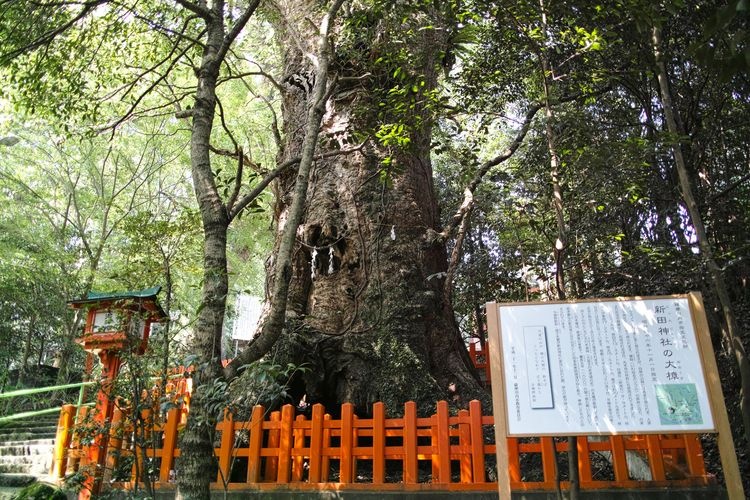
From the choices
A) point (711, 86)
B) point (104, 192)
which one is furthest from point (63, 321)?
point (711, 86)

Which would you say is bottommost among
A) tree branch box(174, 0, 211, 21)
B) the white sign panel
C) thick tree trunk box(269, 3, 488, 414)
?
the white sign panel

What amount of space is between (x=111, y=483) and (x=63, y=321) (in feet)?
28.4

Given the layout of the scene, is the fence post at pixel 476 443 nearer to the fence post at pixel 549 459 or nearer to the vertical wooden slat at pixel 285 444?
the fence post at pixel 549 459

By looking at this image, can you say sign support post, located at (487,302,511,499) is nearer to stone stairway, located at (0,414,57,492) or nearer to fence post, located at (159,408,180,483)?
fence post, located at (159,408,180,483)

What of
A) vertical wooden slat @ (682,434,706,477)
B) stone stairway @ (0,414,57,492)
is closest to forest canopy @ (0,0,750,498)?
vertical wooden slat @ (682,434,706,477)

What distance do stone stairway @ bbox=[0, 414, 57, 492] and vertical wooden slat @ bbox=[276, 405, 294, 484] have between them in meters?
4.54

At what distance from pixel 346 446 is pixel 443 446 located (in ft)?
2.53

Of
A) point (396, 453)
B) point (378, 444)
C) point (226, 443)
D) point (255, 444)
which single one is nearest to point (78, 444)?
point (226, 443)

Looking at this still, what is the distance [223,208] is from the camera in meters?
3.63

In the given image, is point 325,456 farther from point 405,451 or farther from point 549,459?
point 549,459

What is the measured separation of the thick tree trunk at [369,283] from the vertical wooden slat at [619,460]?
160 centimetres

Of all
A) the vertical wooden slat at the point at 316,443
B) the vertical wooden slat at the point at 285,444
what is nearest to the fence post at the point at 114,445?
the vertical wooden slat at the point at 285,444

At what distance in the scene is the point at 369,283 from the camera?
5.69 metres

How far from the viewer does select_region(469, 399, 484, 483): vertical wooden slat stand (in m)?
3.86
